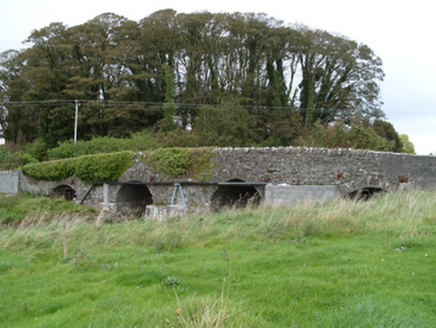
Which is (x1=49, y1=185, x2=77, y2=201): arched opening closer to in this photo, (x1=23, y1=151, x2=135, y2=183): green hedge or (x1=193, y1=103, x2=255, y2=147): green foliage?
(x1=23, y1=151, x2=135, y2=183): green hedge

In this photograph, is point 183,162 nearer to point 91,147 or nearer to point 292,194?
point 292,194

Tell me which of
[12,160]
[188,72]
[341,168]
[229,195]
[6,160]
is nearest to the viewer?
[341,168]

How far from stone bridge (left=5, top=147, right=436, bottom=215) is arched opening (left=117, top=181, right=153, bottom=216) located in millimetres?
1167

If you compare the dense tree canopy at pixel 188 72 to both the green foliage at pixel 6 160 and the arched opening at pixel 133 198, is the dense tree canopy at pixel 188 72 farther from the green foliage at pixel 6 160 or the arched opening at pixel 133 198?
the arched opening at pixel 133 198

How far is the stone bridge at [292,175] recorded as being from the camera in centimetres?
1454

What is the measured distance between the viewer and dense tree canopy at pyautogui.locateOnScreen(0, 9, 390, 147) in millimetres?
37031

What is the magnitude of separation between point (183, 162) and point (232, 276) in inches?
512

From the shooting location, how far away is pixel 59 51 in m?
38.8

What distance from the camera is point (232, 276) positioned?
4.70 meters

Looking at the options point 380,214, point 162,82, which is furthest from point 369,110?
point 380,214

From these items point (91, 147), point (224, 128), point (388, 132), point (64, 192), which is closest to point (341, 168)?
point (224, 128)

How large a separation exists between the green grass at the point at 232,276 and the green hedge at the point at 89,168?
37.3 feet

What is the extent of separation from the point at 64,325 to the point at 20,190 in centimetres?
2495

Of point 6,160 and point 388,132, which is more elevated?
point 388,132
